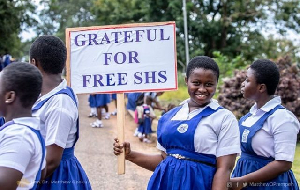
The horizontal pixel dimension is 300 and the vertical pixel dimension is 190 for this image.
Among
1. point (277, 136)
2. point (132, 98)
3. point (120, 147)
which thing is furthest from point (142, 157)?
point (132, 98)

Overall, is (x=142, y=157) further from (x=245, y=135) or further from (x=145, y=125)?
(x=145, y=125)

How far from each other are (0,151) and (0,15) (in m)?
18.8

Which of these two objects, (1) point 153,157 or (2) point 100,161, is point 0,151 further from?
(2) point 100,161

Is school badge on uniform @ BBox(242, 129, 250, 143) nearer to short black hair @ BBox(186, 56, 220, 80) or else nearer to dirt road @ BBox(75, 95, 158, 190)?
short black hair @ BBox(186, 56, 220, 80)

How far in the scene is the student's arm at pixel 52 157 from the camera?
2.89 m

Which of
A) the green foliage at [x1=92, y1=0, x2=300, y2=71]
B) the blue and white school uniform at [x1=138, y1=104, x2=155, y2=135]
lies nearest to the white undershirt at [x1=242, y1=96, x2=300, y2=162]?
the blue and white school uniform at [x1=138, y1=104, x2=155, y2=135]

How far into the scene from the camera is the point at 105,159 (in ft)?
30.1

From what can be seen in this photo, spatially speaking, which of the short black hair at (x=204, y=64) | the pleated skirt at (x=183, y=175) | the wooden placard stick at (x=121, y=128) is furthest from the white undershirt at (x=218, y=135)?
the wooden placard stick at (x=121, y=128)

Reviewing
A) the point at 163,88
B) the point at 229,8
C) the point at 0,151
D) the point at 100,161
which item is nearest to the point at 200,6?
the point at 229,8

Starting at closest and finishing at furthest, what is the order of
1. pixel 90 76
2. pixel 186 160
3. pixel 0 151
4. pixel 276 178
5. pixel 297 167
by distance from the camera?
1. pixel 0 151
2. pixel 186 160
3. pixel 276 178
4. pixel 90 76
5. pixel 297 167

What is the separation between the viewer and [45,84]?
3.12 metres

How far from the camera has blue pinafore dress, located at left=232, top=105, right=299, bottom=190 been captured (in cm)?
338

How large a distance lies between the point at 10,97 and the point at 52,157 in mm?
675

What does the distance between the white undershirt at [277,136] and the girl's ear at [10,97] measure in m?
1.86
